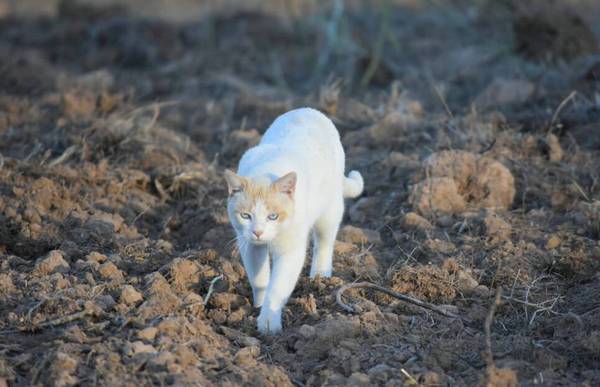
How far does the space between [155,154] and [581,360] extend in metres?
4.26

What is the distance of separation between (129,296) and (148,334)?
517 mm

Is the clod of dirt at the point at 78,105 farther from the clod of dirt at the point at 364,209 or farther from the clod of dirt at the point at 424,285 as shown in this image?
the clod of dirt at the point at 424,285

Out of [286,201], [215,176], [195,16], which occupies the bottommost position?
[195,16]

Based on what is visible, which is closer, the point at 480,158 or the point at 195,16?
the point at 480,158

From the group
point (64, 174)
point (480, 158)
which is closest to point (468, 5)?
point (480, 158)

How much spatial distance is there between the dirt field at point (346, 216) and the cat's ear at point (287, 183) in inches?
29.8

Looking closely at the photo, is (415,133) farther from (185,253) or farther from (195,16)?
(195,16)

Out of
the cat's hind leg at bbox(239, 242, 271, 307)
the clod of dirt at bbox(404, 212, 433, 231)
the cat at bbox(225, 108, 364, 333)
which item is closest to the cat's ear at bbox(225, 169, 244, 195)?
the cat at bbox(225, 108, 364, 333)

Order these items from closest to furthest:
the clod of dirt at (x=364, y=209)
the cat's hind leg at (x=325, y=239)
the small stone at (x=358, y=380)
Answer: the small stone at (x=358, y=380), the cat's hind leg at (x=325, y=239), the clod of dirt at (x=364, y=209)

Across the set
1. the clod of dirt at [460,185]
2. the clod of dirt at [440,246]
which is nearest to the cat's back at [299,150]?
the clod of dirt at [440,246]

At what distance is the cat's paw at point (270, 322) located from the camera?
5.20m

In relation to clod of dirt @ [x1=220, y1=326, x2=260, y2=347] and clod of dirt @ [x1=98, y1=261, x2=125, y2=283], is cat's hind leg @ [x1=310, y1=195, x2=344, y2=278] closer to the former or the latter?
clod of dirt @ [x1=220, y1=326, x2=260, y2=347]

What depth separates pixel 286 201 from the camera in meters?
5.10

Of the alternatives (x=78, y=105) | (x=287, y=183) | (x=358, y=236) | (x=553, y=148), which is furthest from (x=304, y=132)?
(x=78, y=105)
